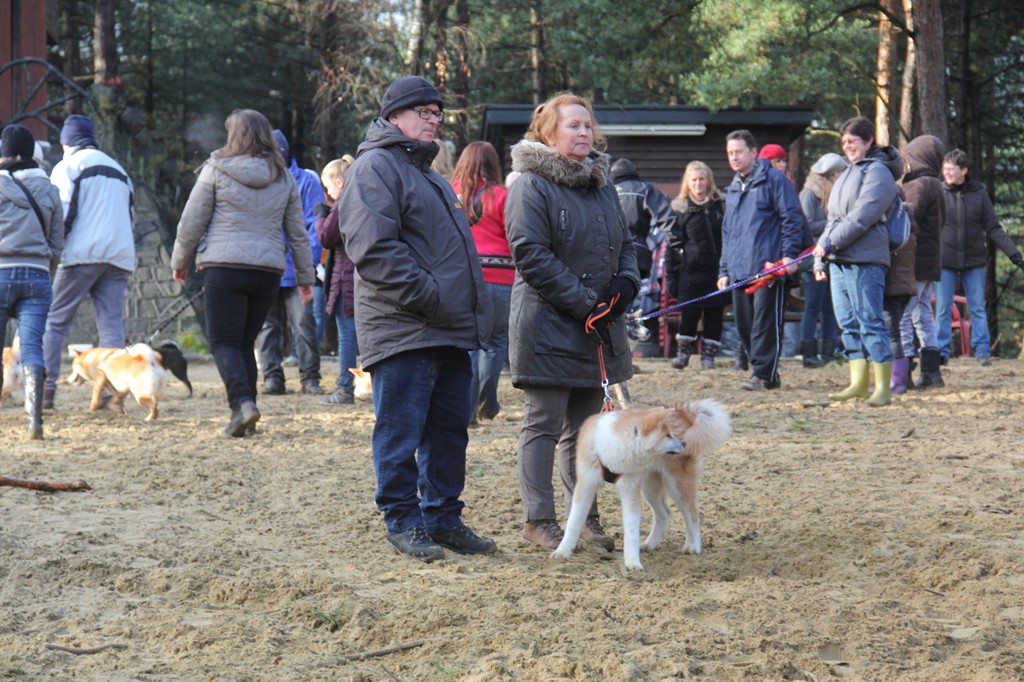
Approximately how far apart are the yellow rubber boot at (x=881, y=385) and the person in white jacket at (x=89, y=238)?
18.7ft

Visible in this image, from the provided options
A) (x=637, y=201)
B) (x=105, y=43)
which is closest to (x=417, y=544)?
(x=637, y=201)

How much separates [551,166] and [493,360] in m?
3.75

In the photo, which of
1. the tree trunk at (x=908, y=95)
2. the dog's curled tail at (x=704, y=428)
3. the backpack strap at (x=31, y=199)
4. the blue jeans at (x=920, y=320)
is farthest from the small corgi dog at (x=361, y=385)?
the tree trunk at (x=908, y=95)

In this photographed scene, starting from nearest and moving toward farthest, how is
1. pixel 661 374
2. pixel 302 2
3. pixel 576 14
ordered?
1. pixel 661 374
2. pixel 576 14
3. pixel 302 2

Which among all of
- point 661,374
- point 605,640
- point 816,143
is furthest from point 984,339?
point 816,143

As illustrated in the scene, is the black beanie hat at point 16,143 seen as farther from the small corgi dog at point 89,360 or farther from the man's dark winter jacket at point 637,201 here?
the man's dark winter jacket at point 637,201

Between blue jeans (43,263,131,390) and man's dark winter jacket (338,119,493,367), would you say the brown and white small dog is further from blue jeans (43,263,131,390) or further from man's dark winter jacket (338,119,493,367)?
blue jeans (43,263,131,390)

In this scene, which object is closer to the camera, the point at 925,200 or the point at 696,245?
the point at 925,200

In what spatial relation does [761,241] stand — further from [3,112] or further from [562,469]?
[3,112]

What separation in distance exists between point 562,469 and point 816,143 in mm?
27040

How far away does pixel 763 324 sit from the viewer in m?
10.2

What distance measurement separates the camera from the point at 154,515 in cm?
591

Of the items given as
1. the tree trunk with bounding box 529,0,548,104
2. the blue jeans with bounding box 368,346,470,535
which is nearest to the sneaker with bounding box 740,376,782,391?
the blue jeans with bounding box 368,346,470,535

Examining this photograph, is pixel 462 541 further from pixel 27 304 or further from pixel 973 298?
pixel 973 298
